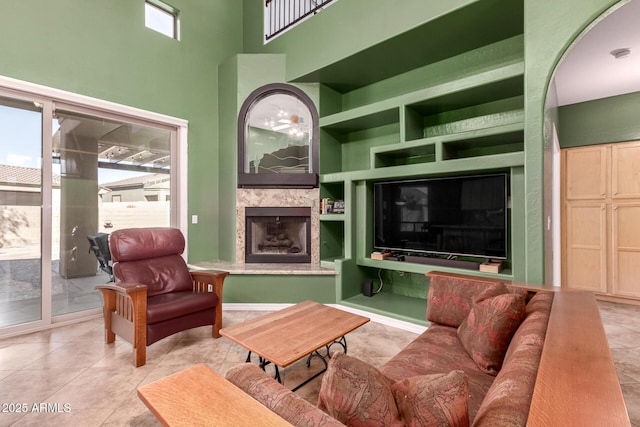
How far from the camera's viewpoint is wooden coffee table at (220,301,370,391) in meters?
1.66

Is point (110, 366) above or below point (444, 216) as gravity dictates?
below

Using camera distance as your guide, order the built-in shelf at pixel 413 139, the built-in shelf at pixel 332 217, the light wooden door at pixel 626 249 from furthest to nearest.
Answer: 1. the light wooden door at pixel 626 249
2. the built-in shelf at pixel 332 217
3. the built-in shelf at pixel 413 139

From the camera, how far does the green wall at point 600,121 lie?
399cm

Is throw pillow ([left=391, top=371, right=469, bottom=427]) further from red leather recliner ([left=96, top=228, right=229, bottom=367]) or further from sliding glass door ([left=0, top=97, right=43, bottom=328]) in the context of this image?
sliding glass door ([left=0, top=97, right=43, bottom=328])

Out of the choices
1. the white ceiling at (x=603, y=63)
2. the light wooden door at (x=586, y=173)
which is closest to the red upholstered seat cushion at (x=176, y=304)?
the white ceiling at (x=603, y=63)

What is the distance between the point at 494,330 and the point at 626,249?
407cm

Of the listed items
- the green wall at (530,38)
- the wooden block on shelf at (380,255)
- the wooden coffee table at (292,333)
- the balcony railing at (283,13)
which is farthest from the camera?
the balcony railing at (283,13)

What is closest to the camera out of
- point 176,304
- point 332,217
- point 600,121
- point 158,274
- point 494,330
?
point 494,330

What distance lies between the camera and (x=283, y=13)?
14.2ft

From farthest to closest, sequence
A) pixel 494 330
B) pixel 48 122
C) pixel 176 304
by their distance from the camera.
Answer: pixel 48 122
pixel 176 304
pixel 494 330

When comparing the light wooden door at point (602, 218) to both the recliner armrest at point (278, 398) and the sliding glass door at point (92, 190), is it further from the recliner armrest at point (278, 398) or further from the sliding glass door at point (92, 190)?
the sliding glass door at point (92, 190)

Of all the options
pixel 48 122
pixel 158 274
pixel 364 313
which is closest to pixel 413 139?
pixel 364 313

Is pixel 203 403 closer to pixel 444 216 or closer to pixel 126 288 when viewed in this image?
pixel 126 288

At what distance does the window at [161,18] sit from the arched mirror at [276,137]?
139 cm
